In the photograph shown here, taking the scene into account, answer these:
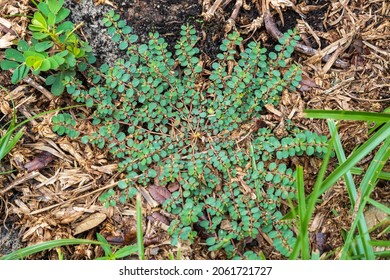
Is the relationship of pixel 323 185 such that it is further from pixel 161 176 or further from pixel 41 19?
pixel 41 19

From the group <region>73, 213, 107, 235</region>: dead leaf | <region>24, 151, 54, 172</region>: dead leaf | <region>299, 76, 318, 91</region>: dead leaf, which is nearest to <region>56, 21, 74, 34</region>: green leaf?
<region>24, 151, 54, 172</region>: dead leaf

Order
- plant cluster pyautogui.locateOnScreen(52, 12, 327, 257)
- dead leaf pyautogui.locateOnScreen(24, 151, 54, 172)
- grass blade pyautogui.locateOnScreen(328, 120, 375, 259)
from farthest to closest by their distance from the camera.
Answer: dead leaf pyautogui.locateOnScreen(24, 151, 54, 172)
plant cluster pyautogui.locateOnScreen(52, 12, 327, 257)
grass blade pyautogui.locateOnScreen(328, 120, 375, 259)

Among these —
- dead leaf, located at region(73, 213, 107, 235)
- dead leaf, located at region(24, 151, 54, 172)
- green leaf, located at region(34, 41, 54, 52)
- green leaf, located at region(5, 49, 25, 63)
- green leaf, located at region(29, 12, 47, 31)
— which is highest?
green leaf, located at region(29, 12, 47, 31)

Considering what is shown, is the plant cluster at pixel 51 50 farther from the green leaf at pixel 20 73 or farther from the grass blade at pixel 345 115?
the grass blade at pixel 345 115

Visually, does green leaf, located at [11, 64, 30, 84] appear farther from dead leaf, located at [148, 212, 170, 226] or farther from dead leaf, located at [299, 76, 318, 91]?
dead leaf, located at [299, 76, 318, 91]

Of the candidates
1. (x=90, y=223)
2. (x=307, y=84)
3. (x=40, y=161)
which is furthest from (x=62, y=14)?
(x=307, y=84)

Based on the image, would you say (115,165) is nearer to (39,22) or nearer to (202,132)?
(202,132)
